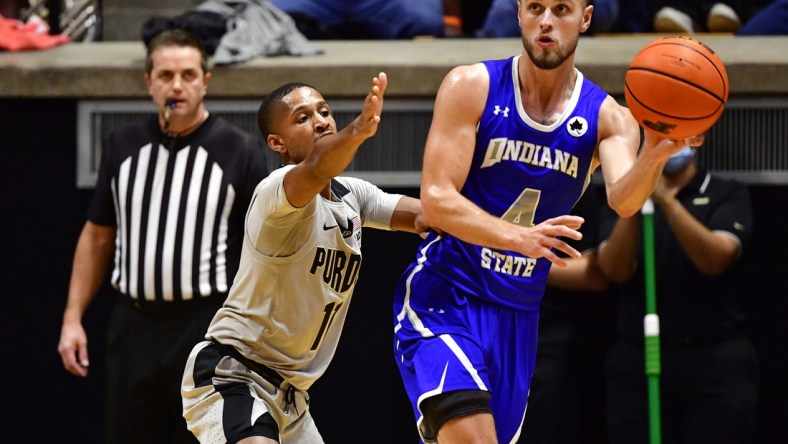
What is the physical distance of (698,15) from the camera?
24.1ft

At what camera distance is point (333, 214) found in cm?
433

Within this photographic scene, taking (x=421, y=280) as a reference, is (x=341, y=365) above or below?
below

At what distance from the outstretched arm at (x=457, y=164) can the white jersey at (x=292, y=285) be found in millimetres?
319

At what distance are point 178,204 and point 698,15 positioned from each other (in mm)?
3378

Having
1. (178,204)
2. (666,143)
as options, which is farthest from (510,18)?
(666,143)

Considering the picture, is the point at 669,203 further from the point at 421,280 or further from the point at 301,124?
the point at 301,124

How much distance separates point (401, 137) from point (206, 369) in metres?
2.42

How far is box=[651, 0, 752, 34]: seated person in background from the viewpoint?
711cm

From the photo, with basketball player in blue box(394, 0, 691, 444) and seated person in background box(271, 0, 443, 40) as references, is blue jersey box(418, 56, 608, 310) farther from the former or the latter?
seated person in background box(271, 0, 443, 40)

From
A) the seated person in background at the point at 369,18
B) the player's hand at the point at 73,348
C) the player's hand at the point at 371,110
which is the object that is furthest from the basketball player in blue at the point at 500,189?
the seated person in background at the point at 369,18

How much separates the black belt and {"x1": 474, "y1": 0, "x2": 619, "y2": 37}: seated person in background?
326 centimetres

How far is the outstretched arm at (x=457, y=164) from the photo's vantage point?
4055 millimetres

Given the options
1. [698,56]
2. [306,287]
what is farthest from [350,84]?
[698,56]

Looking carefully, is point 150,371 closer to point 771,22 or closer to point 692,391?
point 692,391
